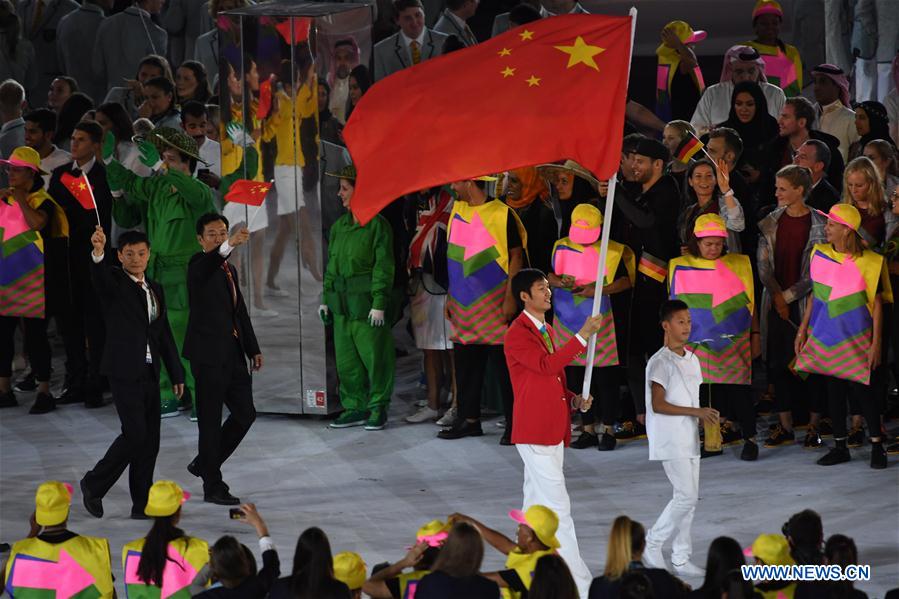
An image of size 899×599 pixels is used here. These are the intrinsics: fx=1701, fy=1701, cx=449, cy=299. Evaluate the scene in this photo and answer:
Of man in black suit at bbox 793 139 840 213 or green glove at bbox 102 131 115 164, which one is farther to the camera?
green glove at bbox 102 131 115 164

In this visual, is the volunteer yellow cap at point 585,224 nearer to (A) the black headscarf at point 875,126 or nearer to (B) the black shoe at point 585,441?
(B) the black shoe at point 585,441

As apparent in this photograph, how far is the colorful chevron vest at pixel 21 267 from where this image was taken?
563 inches

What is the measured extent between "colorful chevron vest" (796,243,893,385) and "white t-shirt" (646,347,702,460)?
2.33 metres

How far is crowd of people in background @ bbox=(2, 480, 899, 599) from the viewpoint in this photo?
7.22m

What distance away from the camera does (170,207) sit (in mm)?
13570

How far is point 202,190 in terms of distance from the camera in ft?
44.3

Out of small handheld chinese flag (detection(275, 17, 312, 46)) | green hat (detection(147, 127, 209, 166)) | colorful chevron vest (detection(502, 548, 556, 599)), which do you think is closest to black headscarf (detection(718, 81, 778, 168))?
small handheld chinese flag (detection(275, 17, 312, 46))

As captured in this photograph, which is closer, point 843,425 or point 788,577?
point 788,577

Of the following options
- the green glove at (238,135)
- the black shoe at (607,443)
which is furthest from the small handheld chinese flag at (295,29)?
the black shoe at (607,443)

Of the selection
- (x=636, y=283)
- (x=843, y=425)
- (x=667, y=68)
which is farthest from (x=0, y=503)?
(x=667, y=68)

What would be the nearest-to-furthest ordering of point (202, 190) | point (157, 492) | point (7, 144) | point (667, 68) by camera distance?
point (157, 492) < point (202, 190) < point (667, 68) < point (7, 144)

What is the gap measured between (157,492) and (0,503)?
145 inches

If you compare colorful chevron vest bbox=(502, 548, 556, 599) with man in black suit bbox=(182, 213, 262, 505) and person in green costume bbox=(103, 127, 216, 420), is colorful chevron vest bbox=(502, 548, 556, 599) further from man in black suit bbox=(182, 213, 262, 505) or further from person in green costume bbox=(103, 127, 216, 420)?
person in green costume bbox=(103, 127, 216, 420)

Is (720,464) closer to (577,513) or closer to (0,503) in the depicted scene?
(577,513)
